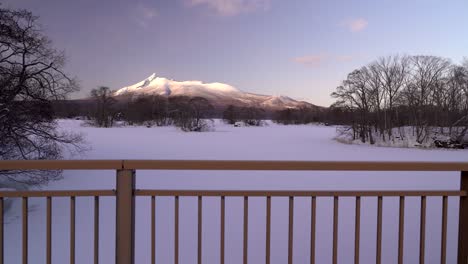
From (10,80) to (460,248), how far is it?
969cm

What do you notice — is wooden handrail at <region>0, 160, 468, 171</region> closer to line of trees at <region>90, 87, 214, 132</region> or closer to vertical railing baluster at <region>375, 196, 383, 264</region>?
vertical railing baluster at <region>375, 196, 383, 264</region>

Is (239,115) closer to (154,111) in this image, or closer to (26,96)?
(154,111)

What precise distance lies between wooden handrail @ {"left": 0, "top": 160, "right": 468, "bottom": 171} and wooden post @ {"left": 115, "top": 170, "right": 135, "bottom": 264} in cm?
9

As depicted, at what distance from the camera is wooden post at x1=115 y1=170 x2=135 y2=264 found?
2055 millimetres

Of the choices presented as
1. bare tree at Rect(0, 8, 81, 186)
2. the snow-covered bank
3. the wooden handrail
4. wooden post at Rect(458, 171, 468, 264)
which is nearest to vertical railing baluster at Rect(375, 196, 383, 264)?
the wooden handrail

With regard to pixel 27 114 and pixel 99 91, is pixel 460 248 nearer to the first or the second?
pixel 27 114

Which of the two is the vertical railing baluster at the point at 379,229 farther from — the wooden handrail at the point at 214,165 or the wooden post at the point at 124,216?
the wooden post at the point at 124,216

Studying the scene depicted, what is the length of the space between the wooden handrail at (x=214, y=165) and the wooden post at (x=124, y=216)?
87mm

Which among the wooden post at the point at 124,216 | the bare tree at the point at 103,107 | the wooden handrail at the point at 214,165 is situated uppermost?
the bare tree at the point at 103,107

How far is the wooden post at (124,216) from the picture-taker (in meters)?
2.05

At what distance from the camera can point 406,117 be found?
1114 inches

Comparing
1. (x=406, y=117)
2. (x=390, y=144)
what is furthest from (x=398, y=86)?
(x=390, y=144)

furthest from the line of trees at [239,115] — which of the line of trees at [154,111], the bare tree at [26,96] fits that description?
the bare tree at [26,96]

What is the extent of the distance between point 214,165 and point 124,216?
24.9 inches
